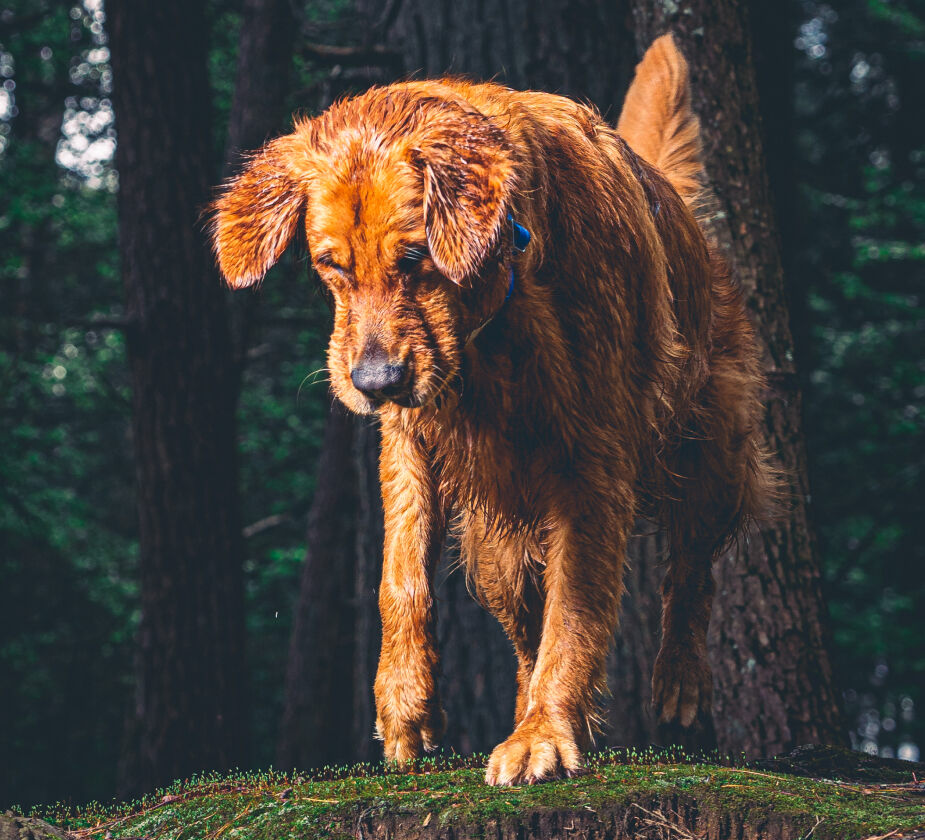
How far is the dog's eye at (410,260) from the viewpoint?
2.88m

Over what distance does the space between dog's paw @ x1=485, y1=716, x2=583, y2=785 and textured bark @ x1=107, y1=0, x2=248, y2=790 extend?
4.55 m

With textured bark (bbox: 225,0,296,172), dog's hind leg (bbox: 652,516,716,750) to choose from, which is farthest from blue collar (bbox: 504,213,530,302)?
textured bark (bbox: 225,0,296,172)

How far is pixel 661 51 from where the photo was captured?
16.0ft

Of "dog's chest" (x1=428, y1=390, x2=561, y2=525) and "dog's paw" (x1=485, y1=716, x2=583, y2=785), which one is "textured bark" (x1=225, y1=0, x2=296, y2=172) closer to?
"dog's chest" (x1=428, y1=390, x2=561, y2=525)

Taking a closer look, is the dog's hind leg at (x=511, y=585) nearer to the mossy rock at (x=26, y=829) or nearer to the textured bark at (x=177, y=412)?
the mossy rock at (x=26, y=829)

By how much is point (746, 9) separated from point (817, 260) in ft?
36.7

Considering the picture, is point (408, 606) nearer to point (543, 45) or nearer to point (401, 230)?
point (401, 230)

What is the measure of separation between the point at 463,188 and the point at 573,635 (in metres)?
1.47

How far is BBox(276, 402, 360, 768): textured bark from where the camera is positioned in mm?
10758

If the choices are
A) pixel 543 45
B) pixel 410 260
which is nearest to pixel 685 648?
pixel 410 260

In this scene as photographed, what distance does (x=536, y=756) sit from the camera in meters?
3.22

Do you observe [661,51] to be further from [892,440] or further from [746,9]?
[892,440]

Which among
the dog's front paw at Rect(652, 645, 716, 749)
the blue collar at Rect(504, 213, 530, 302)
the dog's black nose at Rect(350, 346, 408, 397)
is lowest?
the dog's front paw at Rect(652, 645, 716, 749)

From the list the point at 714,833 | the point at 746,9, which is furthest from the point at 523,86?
the point at 714,833
